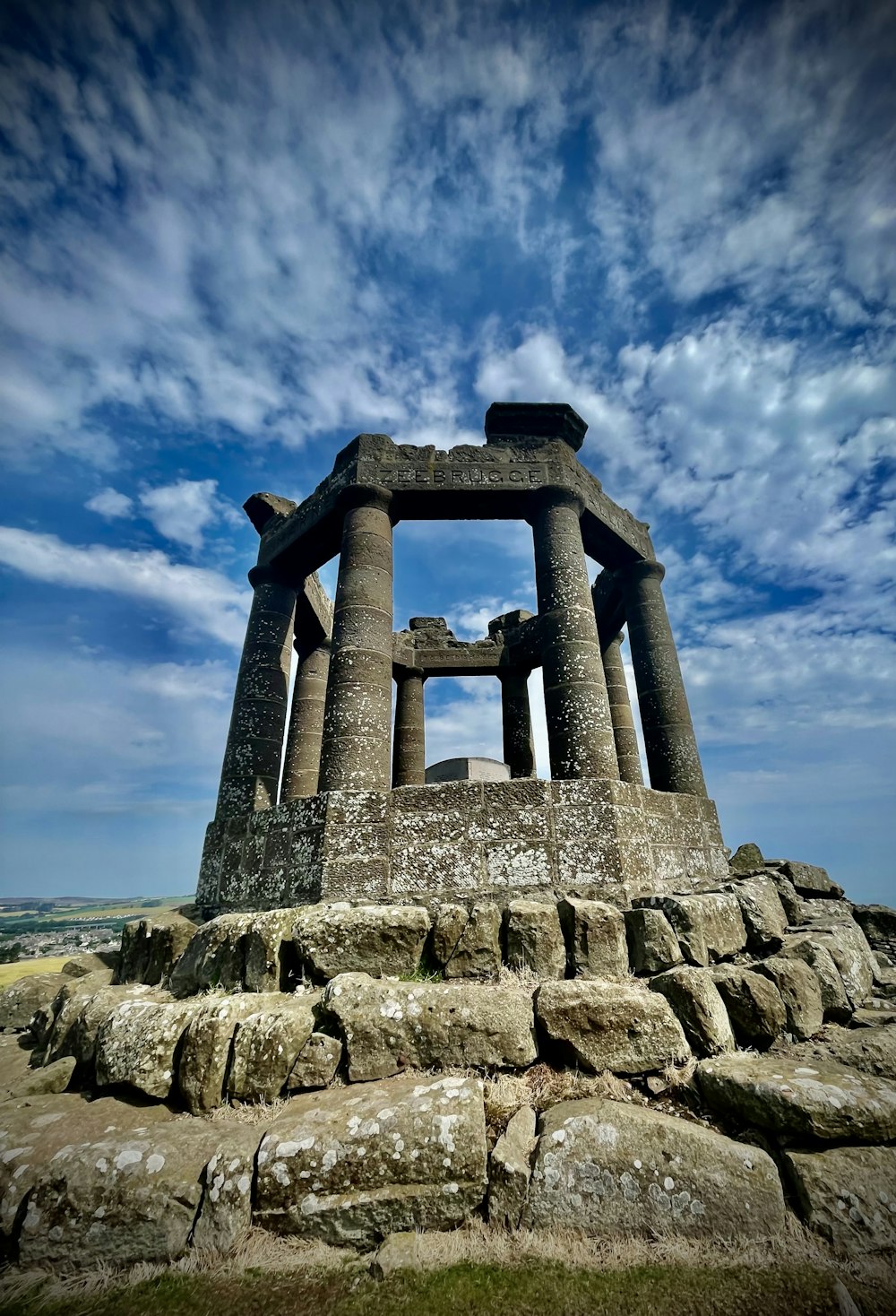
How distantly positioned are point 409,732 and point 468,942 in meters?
12.0

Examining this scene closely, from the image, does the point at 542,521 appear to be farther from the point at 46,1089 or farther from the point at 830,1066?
the point at 46,1089

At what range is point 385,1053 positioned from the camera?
4113 millimetres

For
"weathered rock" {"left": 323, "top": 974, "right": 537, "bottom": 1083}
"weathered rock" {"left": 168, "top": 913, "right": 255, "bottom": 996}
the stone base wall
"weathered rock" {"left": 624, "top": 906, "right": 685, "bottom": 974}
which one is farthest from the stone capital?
"weathered rock" {"left": 168, "top": 913, "right": 255, "bottom": 996}

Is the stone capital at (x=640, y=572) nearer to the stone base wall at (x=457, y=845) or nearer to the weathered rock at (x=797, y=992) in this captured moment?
the stone base wall at (x=457, y=845)

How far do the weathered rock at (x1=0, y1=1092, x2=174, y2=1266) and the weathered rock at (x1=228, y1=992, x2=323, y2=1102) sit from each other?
51 centimetres

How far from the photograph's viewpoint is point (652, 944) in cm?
502

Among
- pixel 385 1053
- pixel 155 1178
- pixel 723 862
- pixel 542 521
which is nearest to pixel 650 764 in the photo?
pixel 723 862

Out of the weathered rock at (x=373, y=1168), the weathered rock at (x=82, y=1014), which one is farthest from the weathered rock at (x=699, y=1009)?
the weathered rock at (x=82, y=1014)

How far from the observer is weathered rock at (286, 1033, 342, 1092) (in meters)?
4.00

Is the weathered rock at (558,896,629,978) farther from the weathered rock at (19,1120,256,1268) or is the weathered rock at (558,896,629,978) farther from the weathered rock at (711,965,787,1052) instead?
the weathered rock at (19,1120,256,1268)

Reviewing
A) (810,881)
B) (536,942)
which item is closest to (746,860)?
(810,881)

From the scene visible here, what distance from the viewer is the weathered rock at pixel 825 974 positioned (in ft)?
16.4

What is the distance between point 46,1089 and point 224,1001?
173cm

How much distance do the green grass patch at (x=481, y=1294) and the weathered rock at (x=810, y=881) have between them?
5865 mm
